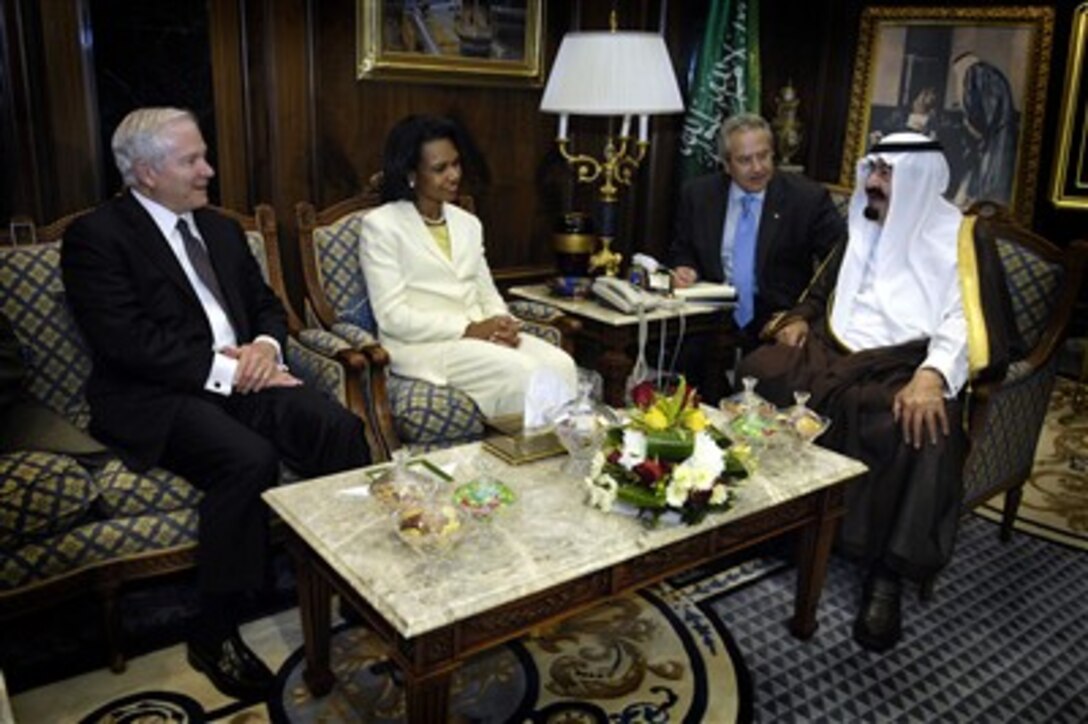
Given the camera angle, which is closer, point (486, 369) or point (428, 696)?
point (428, 696)

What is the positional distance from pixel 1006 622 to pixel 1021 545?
24.0 inches

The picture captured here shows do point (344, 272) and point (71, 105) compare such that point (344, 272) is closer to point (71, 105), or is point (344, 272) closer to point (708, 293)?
point (71, 105)

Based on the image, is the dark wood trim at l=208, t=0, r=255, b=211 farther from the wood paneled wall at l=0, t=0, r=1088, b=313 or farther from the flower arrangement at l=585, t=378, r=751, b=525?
the flower arrangement at l=585, t=378, r=751, b=525

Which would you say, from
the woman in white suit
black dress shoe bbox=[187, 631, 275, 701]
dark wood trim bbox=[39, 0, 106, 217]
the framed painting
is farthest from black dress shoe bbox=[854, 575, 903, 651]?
the framed painting

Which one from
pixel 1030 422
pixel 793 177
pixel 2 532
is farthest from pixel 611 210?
pixel 2 532

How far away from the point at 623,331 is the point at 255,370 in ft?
4.47

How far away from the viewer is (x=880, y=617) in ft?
8.49

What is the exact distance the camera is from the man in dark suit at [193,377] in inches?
91.7

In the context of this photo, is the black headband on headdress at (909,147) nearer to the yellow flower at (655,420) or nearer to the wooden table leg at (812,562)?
the wooden table leg at (812,562)

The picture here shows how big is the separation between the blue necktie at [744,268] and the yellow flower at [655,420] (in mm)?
1764

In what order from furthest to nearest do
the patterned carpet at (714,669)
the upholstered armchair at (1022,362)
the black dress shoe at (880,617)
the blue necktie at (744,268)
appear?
the blue necktie at (744,268) < the upholstered armchair at (1022,362) < the black dress shoe at (880,617) < the patterned carpet at (714,669)

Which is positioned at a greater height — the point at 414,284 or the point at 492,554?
the point at 414,284

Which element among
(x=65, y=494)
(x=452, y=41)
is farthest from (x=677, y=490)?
(x=452, y=41)

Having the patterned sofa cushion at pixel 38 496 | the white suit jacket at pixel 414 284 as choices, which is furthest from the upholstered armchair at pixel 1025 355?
the patterned sofa cushion at pixel 38 496
